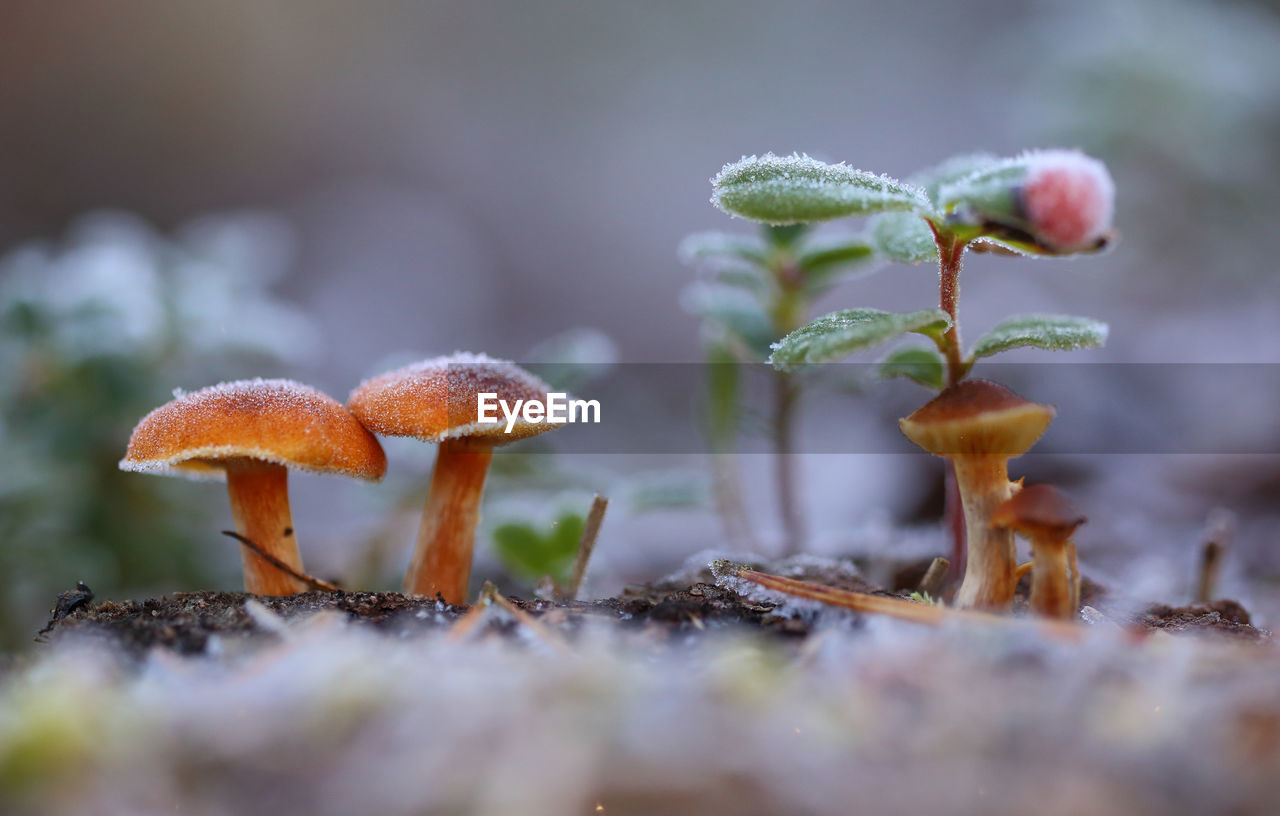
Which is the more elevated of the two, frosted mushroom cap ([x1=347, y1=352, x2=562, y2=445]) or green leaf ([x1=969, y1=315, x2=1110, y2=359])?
green leaf ([x1=969, y1=315, x2=1110, y2=359])

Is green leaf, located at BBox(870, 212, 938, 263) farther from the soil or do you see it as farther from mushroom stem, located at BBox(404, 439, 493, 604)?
mushroom stem, located at BBox(404, 439, 493, 604)

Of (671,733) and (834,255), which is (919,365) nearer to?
(834,255)

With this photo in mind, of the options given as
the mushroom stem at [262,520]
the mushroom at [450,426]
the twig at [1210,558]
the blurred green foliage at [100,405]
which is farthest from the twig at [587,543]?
the blurred green foliage at [100,405]

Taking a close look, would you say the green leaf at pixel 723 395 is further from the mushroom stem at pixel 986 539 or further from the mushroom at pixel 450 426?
the mushroom stem at pixel 986 539

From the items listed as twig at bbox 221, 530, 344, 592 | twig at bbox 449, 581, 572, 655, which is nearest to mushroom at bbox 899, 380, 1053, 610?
twig at bbox 449, 581, 572, 655

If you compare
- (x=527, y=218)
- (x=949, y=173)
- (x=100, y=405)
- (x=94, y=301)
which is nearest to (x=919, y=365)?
(x=949, y=173)

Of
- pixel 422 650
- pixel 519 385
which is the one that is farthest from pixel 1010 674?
pixel 519 385

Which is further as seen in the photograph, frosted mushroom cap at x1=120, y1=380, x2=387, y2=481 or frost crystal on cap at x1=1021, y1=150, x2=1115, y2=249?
frosted mushroom cap at x1=120, y1=380, x2=387, y2=481
